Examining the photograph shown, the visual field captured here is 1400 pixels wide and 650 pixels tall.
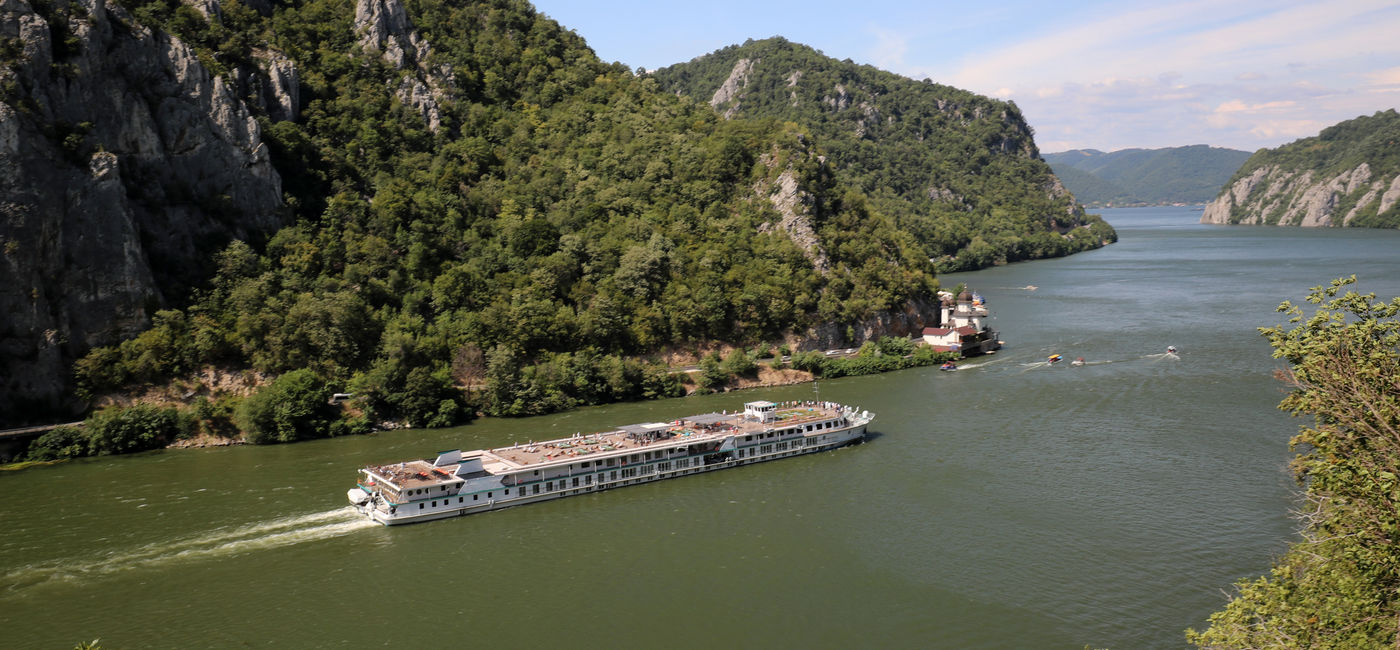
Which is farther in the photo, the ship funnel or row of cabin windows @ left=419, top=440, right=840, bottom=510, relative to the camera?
the ship funnel

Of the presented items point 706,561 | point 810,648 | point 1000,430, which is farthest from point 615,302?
point 810,648

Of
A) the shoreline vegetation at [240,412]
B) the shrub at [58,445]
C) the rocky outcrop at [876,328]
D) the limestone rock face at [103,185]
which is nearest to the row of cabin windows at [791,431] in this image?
the shoreline vegetation at [240,412]

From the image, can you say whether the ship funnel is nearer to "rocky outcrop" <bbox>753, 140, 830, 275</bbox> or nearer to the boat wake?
the boat wake

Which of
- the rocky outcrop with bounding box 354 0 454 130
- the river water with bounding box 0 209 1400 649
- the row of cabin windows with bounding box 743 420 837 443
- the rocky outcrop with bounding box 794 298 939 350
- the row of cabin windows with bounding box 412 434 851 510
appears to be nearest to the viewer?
the river water with bounding box 0 209 1400 649

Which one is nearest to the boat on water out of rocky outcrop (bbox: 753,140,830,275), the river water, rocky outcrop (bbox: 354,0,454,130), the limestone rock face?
the river water

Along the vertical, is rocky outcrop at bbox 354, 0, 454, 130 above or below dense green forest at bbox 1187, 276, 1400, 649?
above

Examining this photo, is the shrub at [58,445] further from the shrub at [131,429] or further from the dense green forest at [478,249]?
the shrub at [131,429]

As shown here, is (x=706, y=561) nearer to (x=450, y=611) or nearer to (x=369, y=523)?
(x=450, y=611)

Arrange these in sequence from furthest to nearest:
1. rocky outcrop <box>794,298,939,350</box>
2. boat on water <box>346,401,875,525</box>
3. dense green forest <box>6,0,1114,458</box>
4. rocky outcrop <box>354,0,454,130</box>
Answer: rocky outcrop <box>354,0,454,130</box>
rocky outcrop <box>794,298,939,350</box>
dense green forest <box>6,0,1114,458</box>
boat on water <box>346,401,875,525</box>
